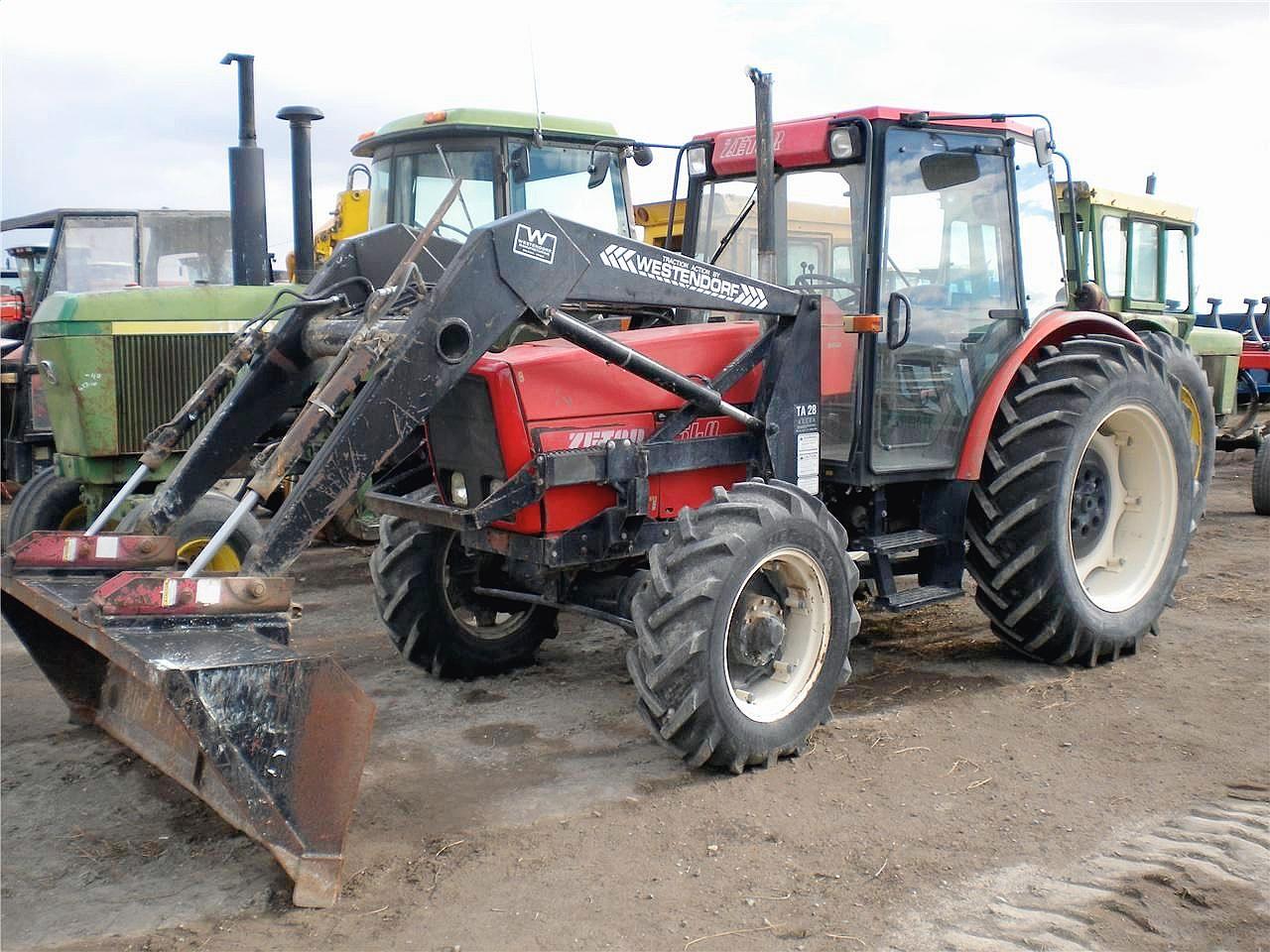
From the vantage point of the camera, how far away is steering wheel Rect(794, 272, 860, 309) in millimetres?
5004

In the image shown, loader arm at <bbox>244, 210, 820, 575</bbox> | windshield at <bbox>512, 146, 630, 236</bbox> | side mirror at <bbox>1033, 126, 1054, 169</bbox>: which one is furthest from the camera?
windshield at <bbox>512, 146, 630, 236</bbox>

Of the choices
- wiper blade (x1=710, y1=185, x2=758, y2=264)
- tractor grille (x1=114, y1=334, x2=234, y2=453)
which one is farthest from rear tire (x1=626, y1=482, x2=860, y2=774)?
tractor grille (x1=114, y1=334, x2=234, y2=453)

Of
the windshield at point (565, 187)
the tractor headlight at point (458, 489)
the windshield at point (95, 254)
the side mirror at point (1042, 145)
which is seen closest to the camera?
the tractor headlight at point (458, 489)

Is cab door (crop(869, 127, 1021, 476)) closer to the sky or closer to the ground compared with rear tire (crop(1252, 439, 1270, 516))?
closer to the sky

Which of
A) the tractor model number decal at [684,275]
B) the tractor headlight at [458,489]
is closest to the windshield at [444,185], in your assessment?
the tractor headlight at [458,489]

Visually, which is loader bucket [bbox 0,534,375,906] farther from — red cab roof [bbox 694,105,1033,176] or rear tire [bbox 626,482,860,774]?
red cab roof [bbox 694,105,1033,176]

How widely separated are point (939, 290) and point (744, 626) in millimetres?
1867

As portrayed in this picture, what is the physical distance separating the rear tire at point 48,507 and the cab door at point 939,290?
203 inches

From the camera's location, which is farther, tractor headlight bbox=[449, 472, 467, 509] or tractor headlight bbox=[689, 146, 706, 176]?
tractor headlight bbox=[689, 146, 706, 176]

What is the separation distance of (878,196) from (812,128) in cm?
45

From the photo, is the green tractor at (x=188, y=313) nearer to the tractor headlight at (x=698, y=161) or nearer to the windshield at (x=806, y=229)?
the tractor headlight at (x=698, y=161)

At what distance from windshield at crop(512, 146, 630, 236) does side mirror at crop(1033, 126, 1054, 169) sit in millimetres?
3071

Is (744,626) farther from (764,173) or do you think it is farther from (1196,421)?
(1196,421)

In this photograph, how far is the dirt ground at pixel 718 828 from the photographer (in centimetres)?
319
